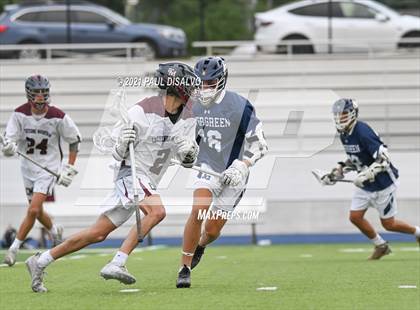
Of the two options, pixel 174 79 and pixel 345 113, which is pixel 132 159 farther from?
pixel 345 113

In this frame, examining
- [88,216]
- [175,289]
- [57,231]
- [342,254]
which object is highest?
[175,289]

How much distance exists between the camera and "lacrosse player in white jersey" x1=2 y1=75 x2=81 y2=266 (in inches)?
460

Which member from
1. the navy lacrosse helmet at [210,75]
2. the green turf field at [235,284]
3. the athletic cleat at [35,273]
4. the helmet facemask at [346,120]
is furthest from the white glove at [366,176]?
the athletic cleat at [35,273]

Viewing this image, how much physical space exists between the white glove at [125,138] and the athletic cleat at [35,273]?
1025mm

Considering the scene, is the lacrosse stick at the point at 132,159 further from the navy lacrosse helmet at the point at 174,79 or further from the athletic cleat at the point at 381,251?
the athletic cleat at the point at 381,251

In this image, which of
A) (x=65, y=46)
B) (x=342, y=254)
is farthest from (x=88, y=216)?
(x=342, y=254)

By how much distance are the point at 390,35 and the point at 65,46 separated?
6743 mm

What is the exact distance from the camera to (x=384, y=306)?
7336mm

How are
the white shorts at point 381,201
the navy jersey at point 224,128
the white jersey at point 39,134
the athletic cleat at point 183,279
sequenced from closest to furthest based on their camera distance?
the athletic cleat at point 183,279 < the navy jersey at point 224,128 < the white jersey at point 39,134 < the white shorts at point 381,201

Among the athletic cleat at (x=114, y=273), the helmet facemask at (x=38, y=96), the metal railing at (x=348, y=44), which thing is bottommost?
the metal railing at (x=348, y=44)

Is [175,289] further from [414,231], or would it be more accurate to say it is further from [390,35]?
[390,35]

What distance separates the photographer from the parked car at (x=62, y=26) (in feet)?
73.4

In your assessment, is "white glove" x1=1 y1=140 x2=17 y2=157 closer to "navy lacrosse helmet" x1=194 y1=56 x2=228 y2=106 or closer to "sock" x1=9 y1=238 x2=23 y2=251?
"sock" x1=9 y1=238 x2=23 y2=251

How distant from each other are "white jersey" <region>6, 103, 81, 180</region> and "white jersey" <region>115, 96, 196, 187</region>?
3.87m
